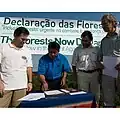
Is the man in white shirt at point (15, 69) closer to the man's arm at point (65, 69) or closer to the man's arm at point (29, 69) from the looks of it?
the man's arm at point (29, 69)

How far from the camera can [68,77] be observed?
4.91 metres

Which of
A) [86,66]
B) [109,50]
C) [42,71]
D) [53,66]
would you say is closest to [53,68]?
[53,66]

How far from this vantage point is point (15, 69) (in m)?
4.92

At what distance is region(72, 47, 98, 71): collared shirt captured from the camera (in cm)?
490

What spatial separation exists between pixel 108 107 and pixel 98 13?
1.01 meters

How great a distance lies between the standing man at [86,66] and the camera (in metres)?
4.91

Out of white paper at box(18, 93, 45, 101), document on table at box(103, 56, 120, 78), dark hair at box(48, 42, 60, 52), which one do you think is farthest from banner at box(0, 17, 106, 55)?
white paper at box(18, 93, 45, 101)

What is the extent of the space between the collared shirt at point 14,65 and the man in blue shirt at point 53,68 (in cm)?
16

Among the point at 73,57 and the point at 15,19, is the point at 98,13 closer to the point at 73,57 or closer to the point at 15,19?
the point at 73,57

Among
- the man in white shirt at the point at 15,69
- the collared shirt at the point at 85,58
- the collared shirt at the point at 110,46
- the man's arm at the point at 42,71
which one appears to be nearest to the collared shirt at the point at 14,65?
the man in white shirt at the point at 15,69

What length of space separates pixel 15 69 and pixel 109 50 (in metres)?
1.02

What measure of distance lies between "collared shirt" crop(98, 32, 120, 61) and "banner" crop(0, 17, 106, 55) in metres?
0.05
